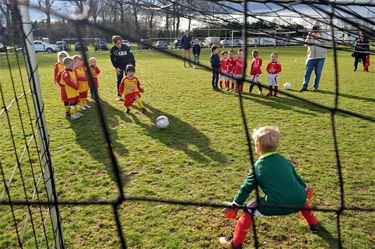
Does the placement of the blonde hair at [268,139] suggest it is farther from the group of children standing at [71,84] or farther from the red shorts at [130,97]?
the red shorts at [130,97]

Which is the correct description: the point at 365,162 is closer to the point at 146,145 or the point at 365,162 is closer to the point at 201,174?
the point at 201,174

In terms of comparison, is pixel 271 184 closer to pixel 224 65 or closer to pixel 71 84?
pixel 71 84

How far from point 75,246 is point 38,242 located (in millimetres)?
288

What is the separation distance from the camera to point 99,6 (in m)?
2.51

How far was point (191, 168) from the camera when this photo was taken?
12.4 ft

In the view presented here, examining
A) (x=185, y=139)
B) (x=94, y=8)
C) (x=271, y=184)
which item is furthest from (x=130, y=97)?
(x=271, y=184)

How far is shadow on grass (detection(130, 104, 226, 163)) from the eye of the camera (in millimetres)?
4141

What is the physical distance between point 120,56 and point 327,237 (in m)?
5.48

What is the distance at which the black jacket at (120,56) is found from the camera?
274 inches

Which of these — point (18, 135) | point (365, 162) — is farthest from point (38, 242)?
point (365, 162)

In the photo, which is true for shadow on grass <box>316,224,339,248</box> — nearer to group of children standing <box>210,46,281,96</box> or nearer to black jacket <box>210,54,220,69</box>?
group of children standing <box>210,46,281,96</box>

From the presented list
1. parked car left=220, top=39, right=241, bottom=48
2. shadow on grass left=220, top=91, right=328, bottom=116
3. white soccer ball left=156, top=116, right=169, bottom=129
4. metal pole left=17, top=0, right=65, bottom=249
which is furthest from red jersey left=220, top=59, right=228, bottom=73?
metal pole left=17, top=0, right=65, bottom=249

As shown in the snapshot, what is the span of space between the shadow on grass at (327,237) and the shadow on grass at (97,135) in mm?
2073

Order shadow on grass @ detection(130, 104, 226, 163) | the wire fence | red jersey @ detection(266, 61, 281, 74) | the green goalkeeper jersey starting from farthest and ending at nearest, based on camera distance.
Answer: red jersey @ detection(266, 61, 281, 74) < shadow on grass @ detection(130, 104, 226, 163) < the green goalkeeper jersey < the wire fence
